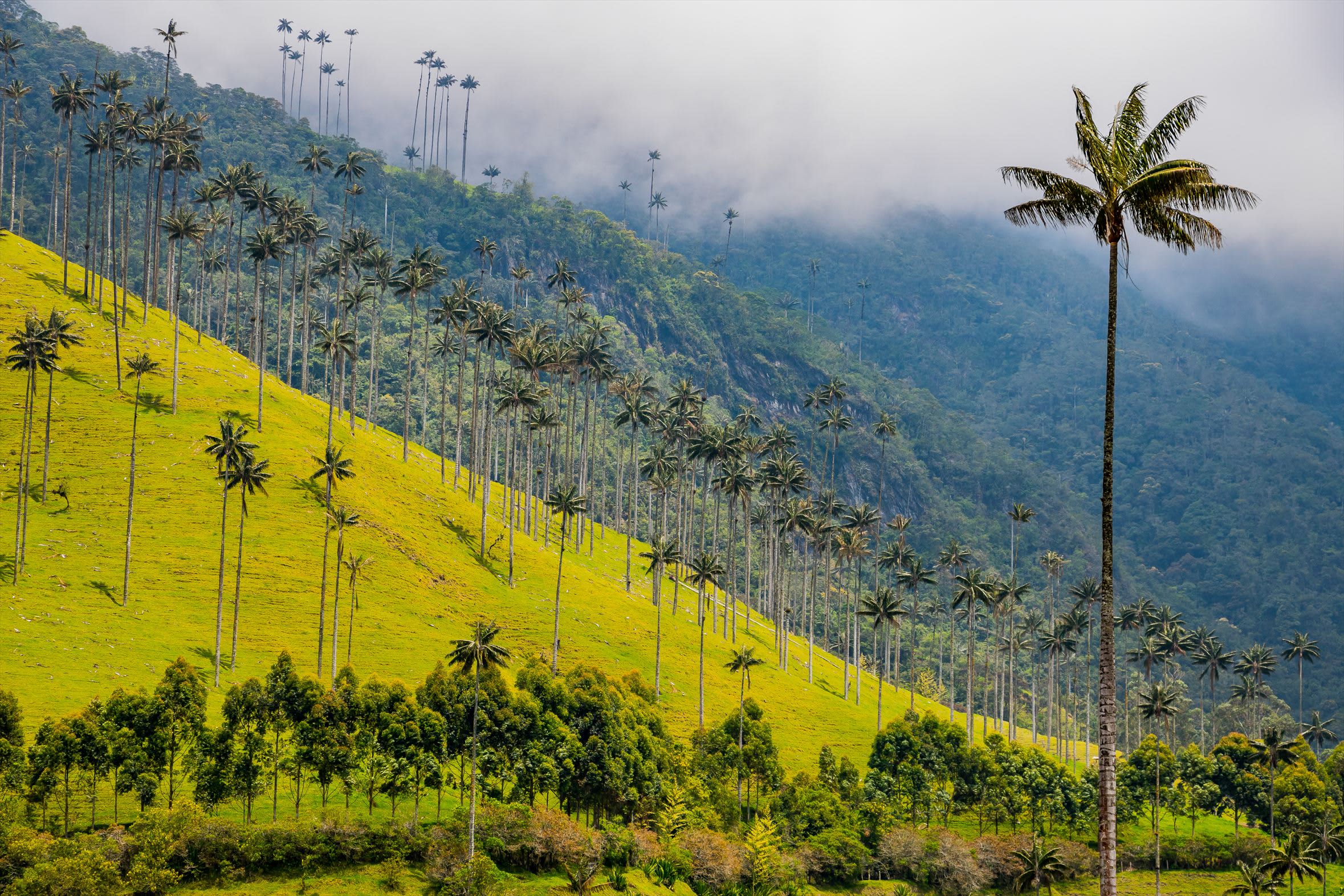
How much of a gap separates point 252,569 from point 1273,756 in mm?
121565

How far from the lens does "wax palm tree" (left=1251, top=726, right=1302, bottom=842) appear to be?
131 m

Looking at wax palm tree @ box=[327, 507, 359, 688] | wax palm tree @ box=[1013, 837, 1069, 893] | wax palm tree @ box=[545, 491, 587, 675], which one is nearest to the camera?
wax palm tree @ box=[1013, 837, 1069, 893]

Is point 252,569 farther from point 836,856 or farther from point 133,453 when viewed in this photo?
point 836,856

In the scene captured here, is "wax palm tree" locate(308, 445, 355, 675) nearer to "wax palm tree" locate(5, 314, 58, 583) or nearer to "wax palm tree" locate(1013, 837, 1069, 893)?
"wax palm tree" locate(5, 314, 58, 583)

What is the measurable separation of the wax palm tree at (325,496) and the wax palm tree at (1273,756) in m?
107

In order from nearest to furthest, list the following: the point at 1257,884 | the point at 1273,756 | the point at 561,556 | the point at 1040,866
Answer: the point at 1040,866
the point at 1257,884
the point at 561,556
the point at 1273,756

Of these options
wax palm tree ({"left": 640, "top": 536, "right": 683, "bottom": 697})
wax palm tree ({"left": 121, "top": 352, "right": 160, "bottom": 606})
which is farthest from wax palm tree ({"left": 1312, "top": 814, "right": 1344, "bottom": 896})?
wax palm tree ({"left": 121, "top": 352, "right": 160, "bottom": 606})

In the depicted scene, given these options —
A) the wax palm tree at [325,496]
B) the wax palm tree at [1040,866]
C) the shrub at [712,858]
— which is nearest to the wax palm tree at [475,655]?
the shrub at [712,858]

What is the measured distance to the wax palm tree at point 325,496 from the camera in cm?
10825

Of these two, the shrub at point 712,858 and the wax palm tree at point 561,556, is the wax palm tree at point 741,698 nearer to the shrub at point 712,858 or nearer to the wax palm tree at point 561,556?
the shrub at point 712,858

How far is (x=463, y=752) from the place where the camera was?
92312 millimetres

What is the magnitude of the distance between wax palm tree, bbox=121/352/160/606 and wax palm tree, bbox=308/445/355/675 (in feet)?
60.9

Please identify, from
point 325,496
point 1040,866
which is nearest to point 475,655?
point 1040,866

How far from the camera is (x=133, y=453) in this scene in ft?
385
